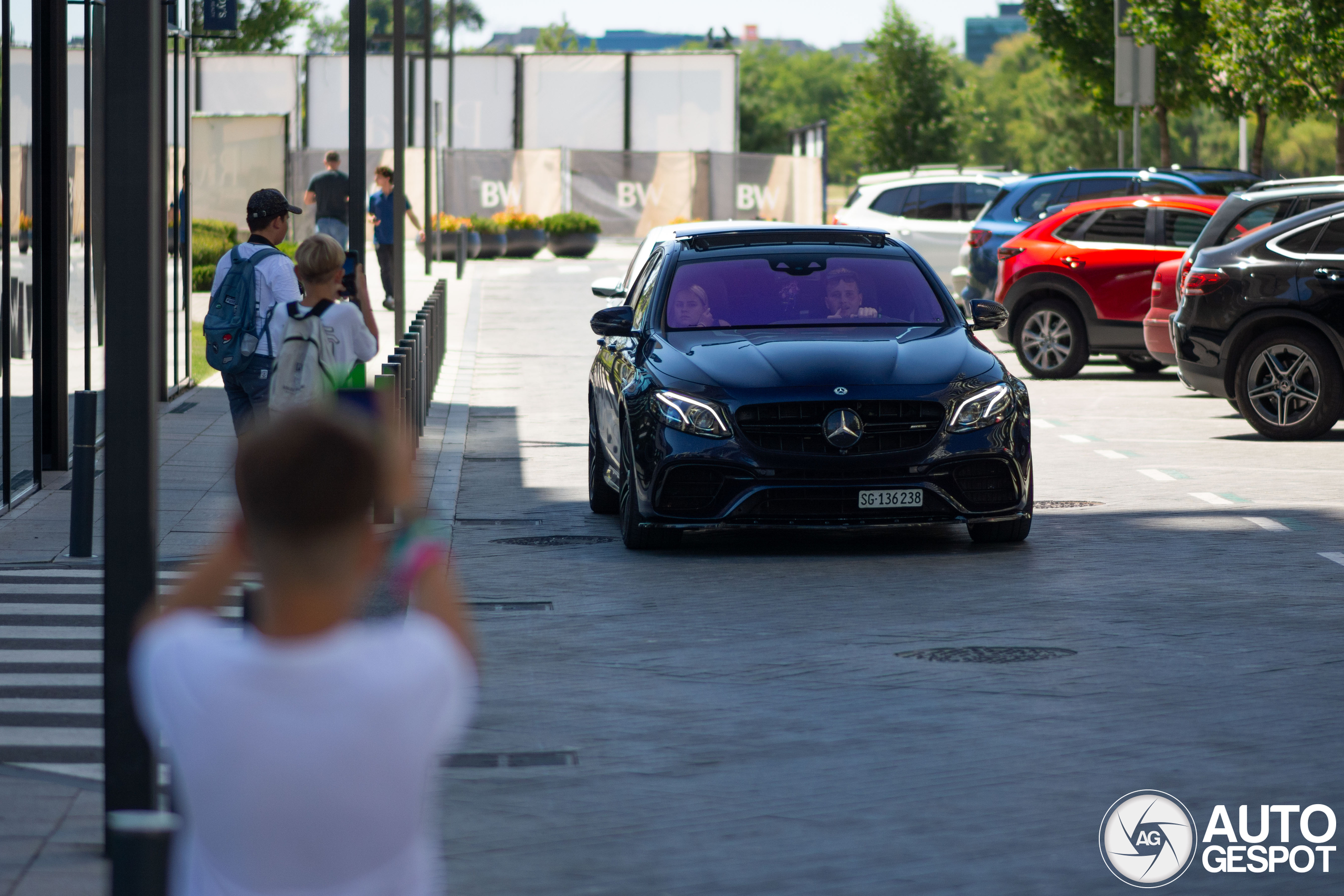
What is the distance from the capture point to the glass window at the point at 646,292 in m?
11.4

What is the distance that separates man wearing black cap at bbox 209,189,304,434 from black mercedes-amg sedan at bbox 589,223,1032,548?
5.78 feet

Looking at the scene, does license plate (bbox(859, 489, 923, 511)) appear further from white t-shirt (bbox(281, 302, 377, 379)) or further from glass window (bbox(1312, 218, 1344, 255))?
glass window (bbox(1312, 218, 1344, 255))

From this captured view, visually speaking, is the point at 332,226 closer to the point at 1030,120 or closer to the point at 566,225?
the point at 566,225

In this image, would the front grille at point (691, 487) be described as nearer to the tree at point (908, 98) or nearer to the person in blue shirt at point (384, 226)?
the person in blue shirt at point (384, 226)

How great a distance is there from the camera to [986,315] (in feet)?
36.6

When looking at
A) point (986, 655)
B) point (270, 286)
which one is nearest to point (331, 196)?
point (270, 286)

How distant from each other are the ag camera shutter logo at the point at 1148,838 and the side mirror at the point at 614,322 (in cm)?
584

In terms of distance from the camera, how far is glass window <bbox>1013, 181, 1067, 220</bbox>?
24.6m

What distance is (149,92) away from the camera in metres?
4.93

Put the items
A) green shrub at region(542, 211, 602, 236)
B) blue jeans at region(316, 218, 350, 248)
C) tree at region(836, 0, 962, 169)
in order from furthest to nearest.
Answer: tree at region(836, 0, 962, 169) → green shrub at region(542, 211, 602, 236) → blue jeans at region(316, 218, 350, 248)

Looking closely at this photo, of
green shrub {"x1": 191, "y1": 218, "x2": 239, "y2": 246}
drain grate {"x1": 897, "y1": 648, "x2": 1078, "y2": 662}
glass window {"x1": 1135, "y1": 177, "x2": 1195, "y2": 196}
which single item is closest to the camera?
drain grate {"x1": 897, "y1": 648, "x2": 1078, "y2": 662}

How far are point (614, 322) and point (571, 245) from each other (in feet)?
129

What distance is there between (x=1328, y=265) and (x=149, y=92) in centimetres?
1200

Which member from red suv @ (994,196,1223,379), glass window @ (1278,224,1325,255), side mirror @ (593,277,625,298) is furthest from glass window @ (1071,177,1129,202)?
side mirror @ (593,277,625,298)
